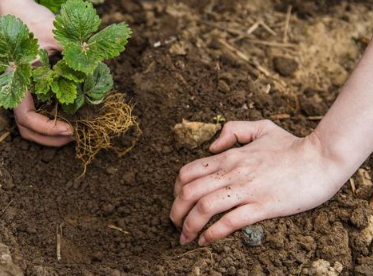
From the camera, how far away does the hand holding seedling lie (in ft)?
6.27

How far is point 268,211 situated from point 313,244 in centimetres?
18

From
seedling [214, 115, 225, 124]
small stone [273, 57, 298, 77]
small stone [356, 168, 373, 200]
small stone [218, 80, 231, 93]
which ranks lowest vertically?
small stone [273, 57, 298, 77]

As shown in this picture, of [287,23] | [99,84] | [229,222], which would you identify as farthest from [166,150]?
[287,23]

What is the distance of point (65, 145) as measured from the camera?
2.29m

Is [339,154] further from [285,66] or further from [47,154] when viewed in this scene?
[47,154]

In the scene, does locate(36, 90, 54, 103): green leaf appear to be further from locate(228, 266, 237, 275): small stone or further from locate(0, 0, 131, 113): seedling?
locate(228, 266, 237, 275): small stone

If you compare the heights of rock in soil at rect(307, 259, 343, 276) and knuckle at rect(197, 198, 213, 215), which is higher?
knuckle at rect(197, 198, 213, 215)

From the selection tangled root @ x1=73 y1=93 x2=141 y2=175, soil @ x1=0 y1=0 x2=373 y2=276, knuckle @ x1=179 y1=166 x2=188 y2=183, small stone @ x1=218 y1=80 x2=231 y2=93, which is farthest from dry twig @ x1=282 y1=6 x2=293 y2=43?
knuckle @ x1=179 y1=166 x2=188 y2=183

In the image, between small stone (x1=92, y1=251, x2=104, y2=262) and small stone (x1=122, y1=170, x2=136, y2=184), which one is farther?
small stone (x1=122, y1=170, x2=136, y2=184)

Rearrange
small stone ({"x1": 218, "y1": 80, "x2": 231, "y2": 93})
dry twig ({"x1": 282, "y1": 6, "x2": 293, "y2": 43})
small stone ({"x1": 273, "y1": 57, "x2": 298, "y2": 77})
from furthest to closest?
dry twig ({"x1": 282, "y1": 6, "x2": 293, "y2": 43})
small stone ({"x1": 273, "y1": 57, "x2": 298, "y2": 77})
small stone ({"x1": 218, "y1": 80, "x2": 231, "y2": 93})

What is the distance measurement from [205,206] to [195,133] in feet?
1.38

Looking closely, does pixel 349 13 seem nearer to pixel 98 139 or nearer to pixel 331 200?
pixel 331 200

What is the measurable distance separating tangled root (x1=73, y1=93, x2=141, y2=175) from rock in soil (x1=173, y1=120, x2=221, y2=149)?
0.58ft

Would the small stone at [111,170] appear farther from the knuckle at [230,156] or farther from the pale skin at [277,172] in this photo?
the knuckle at [230,156]
